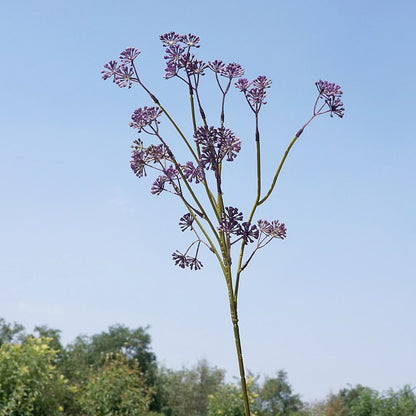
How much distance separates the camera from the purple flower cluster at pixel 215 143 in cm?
212

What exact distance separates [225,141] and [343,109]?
1.62 ft

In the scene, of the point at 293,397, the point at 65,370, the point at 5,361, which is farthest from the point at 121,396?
the point at 293,397

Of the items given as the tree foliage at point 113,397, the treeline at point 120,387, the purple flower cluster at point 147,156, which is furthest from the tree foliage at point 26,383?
the purple flower cluster at point 147,156

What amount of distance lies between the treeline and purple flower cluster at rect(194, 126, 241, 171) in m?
6.79

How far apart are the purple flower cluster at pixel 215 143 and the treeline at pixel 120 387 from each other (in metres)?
6.79

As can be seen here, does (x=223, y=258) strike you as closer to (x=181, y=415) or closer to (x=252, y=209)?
(x=252, y=209)

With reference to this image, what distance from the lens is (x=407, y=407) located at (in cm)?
1339

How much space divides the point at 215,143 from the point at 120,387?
9.71 metres

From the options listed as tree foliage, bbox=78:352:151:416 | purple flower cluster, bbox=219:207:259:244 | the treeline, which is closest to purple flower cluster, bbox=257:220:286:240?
purple flower cluster, bbox=219:207:259:244

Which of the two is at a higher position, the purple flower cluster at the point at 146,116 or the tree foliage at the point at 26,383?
the tree foliage at the point at 26,383

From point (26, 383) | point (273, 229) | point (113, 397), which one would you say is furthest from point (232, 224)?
point (113, 397)

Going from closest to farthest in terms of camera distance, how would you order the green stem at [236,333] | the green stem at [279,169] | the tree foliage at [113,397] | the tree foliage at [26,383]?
Result: the green stem at [236,333], the green stem at [279,169], the tree foliage at [26,383], the tree foliage at [113,397]

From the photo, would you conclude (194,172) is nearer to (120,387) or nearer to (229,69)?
(229,69)

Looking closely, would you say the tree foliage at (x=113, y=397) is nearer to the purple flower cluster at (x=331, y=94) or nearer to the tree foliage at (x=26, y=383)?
the tree foliage at (x=26, y=383)
